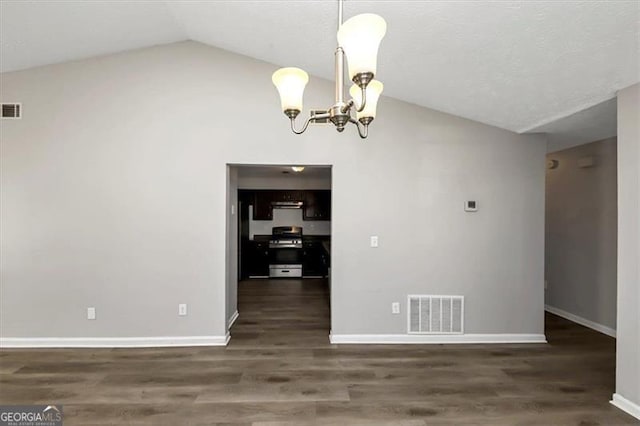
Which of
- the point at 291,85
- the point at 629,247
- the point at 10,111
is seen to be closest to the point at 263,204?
the point at 10,111

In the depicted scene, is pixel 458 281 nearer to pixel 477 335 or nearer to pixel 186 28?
pixel 477 335

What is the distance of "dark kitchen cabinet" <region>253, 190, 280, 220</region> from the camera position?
7363 millimetres

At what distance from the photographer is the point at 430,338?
11.8ft

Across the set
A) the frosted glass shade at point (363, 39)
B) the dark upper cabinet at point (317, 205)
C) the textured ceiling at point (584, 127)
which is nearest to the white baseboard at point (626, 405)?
the textured ceiling at point (584, 127)

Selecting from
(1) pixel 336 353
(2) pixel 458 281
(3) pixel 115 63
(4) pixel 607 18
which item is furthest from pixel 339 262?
(3) pixel 115 63

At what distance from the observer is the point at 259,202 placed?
739cm

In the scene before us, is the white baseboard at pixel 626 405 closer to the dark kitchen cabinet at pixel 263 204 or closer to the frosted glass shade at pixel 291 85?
the frosted glass shade at pixel 291 85

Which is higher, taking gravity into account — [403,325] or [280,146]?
[280,146]

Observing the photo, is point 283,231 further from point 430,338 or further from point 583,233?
point 583,233

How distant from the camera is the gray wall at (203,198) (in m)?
3.44

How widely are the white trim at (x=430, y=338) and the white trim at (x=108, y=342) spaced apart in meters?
1.34

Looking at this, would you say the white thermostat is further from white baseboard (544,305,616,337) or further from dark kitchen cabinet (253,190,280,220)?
dark kitchen cabinet (253,190,280,220)

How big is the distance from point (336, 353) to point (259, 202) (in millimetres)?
4635

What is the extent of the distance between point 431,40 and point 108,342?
410 centimetres
